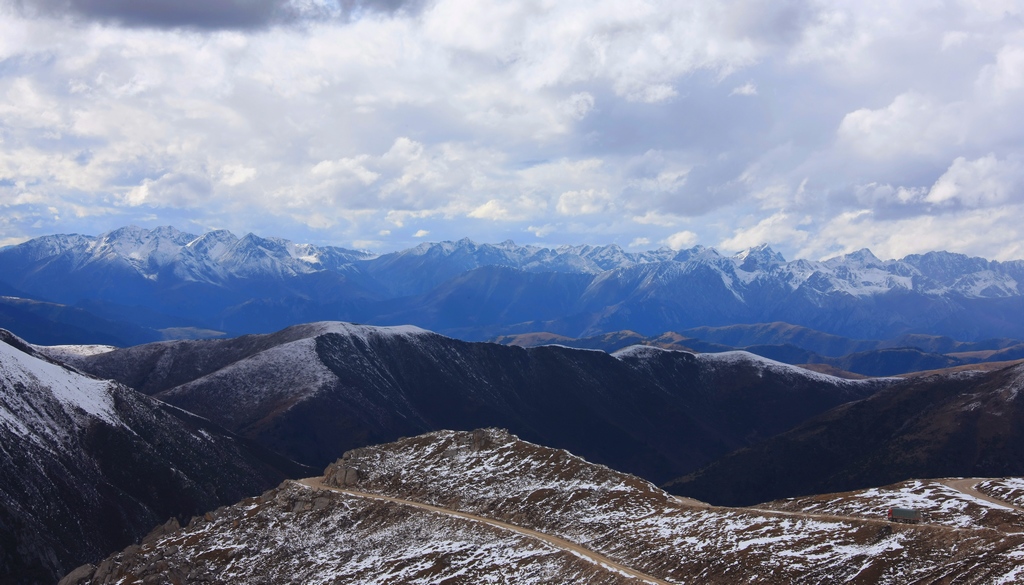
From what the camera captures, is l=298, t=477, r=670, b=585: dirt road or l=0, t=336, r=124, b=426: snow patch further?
l=0, t=336, r=124, b=426: snow patch

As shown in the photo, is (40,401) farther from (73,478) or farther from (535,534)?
(535,534)

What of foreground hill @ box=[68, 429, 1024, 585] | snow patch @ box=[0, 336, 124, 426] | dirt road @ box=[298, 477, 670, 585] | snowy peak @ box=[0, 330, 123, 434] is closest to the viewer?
foreground hill @ box=[68, 429, 1024, 585]

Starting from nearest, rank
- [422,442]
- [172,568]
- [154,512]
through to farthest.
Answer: [172,568], [422,442], [154,512]

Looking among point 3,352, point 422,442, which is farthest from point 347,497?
point 3,352

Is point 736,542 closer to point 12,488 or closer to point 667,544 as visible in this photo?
point 667,544

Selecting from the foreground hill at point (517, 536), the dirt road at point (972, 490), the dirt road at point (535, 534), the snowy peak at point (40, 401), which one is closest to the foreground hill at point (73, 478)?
the snowy peak at point (40, 401)

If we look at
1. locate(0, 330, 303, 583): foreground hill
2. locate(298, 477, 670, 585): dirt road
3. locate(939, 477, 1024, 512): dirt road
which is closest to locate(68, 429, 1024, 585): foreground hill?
locate(298, 477, 670, 585): dirt road

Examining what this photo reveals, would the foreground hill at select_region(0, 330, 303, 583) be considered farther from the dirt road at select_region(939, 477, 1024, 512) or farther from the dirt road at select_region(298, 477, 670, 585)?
the dirt road at select_region(939, 477, 1024, 512)

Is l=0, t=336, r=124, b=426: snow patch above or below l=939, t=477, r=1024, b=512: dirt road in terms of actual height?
above
